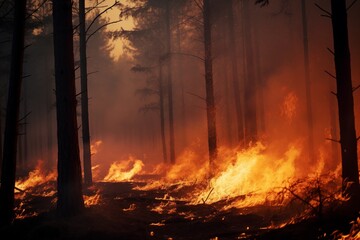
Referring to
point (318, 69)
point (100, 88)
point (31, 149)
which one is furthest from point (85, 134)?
point (100, 88)

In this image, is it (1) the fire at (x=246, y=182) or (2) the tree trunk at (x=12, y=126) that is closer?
(2) the tree trunk at (x=12, y=126)

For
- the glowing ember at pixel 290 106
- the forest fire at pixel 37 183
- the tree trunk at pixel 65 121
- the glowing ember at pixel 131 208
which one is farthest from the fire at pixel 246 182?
the glowing ember at pixel 290 106

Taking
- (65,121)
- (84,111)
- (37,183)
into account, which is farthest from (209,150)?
(37,183)

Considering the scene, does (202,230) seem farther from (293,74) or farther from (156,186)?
(293,74)

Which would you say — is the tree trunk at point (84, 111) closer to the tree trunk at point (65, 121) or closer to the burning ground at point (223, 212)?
the burning ground at point (223, 212)

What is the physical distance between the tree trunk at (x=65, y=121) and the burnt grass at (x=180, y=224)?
19.1 inches

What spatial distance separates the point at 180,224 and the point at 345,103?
4.73m

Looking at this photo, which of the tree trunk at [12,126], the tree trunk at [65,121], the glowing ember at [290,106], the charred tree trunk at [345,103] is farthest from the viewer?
the glowing ember at [290,106]

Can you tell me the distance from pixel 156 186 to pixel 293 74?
54.4 ft

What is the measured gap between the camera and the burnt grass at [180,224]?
681cm

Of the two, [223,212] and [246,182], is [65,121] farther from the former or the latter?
[246,182]

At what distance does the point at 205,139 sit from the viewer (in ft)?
117

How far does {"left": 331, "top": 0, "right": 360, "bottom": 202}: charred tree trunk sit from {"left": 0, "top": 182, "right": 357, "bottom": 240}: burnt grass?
3.81ft

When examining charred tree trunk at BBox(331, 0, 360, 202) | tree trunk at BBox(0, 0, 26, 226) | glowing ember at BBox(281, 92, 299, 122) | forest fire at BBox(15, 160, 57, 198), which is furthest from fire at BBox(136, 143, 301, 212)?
glowing ember at BBox(281, 92, 299, 122)
